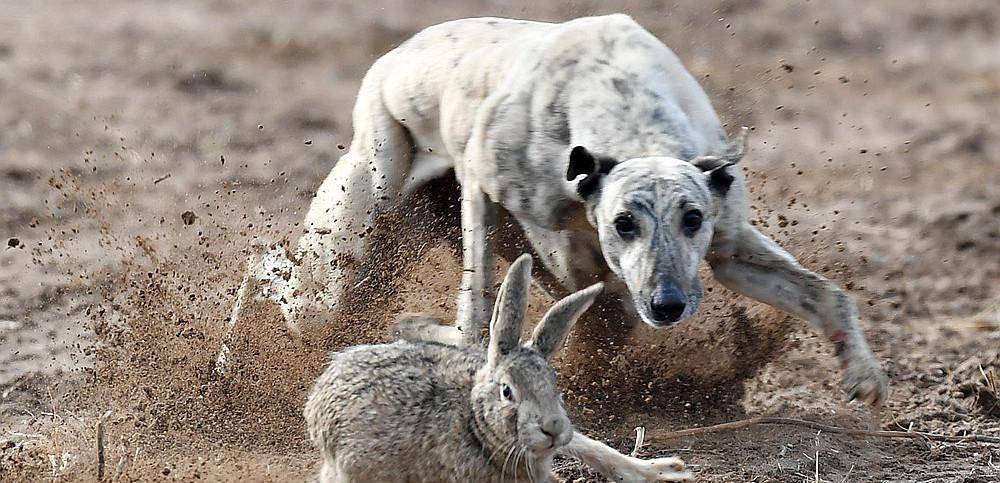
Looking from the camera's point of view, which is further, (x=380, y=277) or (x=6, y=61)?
(x=6, y=61)

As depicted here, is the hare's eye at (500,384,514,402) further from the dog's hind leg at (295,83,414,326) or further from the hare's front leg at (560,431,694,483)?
the dog's hind leg at (295,83,414,326)

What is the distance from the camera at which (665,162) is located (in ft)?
19.3

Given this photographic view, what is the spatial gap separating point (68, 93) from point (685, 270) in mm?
7314

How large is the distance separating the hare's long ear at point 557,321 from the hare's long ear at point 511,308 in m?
0.09

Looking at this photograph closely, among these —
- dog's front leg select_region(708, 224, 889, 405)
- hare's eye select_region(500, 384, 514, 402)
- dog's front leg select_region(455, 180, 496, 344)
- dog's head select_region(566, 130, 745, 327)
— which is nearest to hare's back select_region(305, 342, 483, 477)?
hare's eye select_region(500, 384, 514, 402)

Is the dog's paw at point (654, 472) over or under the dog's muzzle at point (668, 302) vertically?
under

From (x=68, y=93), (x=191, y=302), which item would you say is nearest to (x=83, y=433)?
(x=191, y=302)

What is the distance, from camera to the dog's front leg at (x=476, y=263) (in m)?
6.61

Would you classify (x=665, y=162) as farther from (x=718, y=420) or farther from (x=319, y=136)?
(x=319, y=136)

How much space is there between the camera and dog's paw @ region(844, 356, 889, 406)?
6227 mm

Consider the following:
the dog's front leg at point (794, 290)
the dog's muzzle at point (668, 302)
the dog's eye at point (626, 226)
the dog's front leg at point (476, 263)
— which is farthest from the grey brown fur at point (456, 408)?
the dog's front leg at point (794, 290)

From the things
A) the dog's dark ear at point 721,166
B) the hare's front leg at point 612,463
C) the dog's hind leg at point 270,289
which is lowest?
the dog's hind leg at point 270,289

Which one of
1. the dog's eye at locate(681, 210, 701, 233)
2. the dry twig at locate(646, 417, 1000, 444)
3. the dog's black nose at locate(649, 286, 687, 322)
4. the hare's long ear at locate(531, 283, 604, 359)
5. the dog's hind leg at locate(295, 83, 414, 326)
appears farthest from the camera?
the dog's hind leg at locate(295, 83, 414, 326)

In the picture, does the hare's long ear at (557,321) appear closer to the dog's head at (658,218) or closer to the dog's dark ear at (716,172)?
the dog's head at (658,218)
